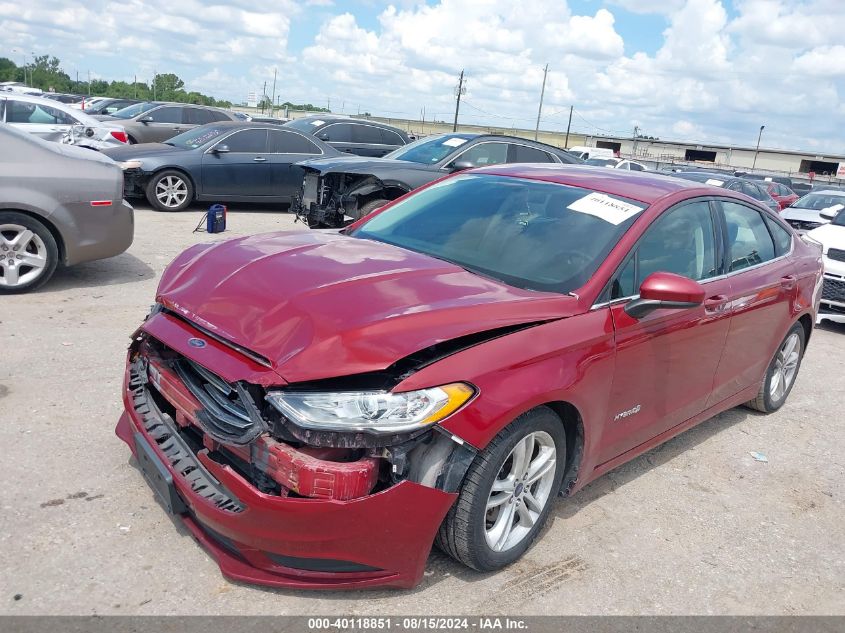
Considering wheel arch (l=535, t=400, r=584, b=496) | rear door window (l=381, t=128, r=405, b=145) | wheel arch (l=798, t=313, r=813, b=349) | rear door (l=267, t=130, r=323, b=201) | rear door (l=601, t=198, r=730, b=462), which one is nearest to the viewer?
wheel arch (l=535, t=400, r=584, b=496)

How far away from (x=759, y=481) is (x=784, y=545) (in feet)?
2.45

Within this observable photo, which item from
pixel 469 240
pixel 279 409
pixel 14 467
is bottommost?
pixel 14 467

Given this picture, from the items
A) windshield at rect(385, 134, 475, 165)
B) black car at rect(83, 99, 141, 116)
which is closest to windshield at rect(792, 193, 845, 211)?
windshield at rect(385, 134, 475, 165)

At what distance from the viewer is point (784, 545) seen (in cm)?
372

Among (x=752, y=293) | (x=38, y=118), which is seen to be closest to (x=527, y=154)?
(x=752, y=293)

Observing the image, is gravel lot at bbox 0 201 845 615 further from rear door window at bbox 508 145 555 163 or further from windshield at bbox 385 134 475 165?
rear door window at bbox 508 145 555 163

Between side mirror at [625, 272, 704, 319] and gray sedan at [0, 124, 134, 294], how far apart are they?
5157mm

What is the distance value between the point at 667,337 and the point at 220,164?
9921 millimetres

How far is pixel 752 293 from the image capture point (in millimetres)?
4496

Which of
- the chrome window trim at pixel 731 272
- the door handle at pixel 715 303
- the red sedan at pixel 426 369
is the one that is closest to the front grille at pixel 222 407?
the red sedan at pixel 426 369

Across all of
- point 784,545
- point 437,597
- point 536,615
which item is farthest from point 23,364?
point 784,545

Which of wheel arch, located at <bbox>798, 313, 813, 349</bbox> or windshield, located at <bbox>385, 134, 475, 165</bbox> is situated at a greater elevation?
windshield, located at <bbox>385, 134, 475, 165</bbox>

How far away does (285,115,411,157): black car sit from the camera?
625 inches

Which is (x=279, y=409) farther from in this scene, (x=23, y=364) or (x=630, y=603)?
(x=23, y=364)
